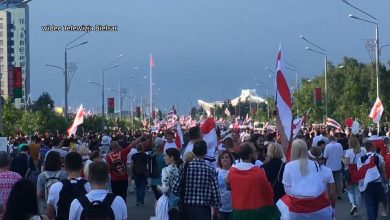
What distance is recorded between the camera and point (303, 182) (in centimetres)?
1035

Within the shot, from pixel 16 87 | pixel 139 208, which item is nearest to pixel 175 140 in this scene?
pixel 139 208

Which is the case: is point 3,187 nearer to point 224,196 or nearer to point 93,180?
point 93,180

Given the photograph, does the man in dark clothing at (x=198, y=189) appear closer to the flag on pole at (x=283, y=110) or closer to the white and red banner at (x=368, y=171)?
the flag on pole at (x=283, y=110)

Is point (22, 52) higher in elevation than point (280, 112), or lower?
higher

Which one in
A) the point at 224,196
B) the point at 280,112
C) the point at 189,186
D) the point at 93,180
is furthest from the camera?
the point at 224,196

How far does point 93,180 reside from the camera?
7957mm

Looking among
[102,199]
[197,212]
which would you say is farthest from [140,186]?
[102,199]

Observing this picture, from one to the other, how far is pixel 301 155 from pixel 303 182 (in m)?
0.30

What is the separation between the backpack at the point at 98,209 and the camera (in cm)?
750

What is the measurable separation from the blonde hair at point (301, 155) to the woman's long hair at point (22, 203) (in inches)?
163

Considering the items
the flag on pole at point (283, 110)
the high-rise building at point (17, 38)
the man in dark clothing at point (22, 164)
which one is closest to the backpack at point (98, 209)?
the flag on pole at point (283, 110)

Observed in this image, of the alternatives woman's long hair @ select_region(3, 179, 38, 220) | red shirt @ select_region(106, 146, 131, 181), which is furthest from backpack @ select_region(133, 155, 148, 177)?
woman's long hair @ select_region(3, 179, 38, 220)

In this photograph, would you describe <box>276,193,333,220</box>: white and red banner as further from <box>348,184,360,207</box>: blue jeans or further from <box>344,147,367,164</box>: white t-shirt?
<box>348,184,360,207</box>: blue jeans

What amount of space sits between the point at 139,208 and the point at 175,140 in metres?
2.33
